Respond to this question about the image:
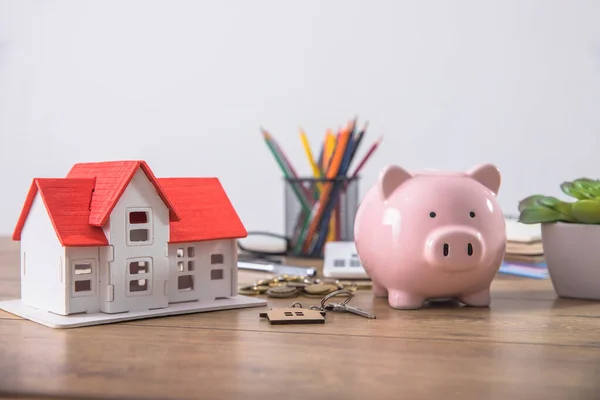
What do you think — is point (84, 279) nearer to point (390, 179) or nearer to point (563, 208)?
point (390, 179)

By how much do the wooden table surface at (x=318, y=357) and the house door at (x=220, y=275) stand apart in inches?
2.0

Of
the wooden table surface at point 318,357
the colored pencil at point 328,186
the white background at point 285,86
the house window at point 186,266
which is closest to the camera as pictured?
the wooden table surface at point 318,357

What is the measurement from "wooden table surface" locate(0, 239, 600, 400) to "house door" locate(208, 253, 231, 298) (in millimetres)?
50

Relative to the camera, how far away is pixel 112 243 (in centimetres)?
78

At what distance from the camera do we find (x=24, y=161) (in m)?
2.18

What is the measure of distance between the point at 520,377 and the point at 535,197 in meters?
0.48

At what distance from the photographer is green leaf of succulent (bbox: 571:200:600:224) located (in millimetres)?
940

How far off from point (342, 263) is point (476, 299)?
32 centimetres

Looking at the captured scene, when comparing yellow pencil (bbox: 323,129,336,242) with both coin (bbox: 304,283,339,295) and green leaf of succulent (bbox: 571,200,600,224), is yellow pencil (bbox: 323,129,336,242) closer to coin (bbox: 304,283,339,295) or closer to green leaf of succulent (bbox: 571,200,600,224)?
coin (bbox: 304,283,339,295)

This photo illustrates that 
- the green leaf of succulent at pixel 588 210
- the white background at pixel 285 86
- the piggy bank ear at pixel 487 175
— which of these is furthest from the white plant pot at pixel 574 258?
the white background at pixel 285 86

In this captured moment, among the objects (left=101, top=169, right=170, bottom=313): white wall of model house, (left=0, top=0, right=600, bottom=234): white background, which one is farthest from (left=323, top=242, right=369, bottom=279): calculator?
(left=0, top=0, right=600, bottom=234): white background

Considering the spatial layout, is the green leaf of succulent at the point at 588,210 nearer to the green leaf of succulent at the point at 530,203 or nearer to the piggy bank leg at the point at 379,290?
the green leaf of succulent at the point at 530,203

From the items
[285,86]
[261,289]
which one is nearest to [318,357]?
[261,289]

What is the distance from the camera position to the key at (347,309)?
2.70 feet
